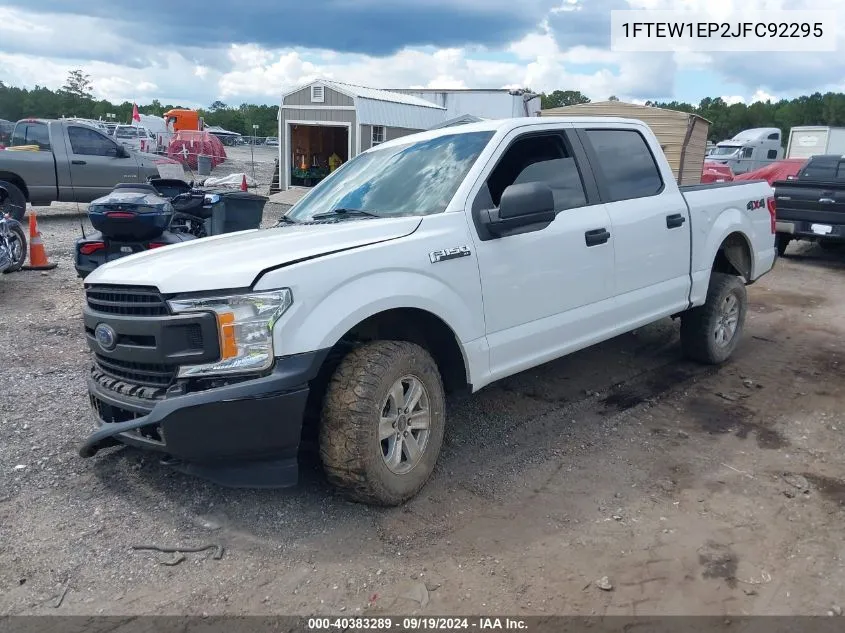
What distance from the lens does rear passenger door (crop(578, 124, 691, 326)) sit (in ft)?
16.2

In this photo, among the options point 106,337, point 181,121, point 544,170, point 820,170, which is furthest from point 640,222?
point 181,121

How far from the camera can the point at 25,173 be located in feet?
43.8

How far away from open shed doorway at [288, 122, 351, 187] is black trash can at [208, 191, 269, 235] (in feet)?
45.4

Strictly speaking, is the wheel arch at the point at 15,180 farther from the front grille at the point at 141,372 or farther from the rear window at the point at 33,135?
the front grille at the point at 141,372

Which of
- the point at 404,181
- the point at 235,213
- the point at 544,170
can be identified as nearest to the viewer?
the point at 404,181

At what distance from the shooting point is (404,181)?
4.39 meters

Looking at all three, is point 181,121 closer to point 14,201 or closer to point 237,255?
point 14,201

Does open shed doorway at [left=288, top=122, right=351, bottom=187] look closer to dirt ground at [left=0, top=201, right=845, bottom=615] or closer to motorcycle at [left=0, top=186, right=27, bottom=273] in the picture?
motorcycle at [left=0, top=186, right=27, bottom=273]

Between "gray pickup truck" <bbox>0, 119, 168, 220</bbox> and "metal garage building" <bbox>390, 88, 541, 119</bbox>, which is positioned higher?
"metal garage building" <bbox>390, 88, 541, 119</bbox>

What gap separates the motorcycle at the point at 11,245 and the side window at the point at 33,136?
5.46 m

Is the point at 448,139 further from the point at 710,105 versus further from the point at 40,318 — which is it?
the point at 710,105

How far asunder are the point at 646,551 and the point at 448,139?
2692 millimetres

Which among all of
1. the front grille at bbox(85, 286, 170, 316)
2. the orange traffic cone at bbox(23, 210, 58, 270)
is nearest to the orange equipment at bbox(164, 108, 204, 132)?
the orange traffic cone at bbox(23, 210, 58, 270)

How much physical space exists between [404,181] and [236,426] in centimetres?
192
